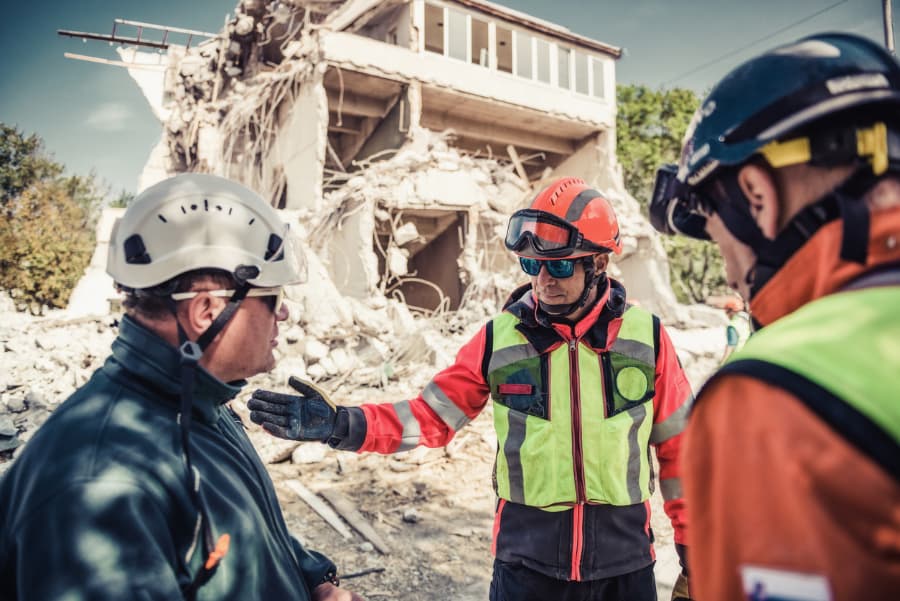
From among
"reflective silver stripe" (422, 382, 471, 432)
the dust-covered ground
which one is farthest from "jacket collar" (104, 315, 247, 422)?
the dust-covered ground

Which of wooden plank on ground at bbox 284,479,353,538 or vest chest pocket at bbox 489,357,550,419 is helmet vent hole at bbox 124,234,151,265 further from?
wooden plank on ground at bbox 284,479,353,538

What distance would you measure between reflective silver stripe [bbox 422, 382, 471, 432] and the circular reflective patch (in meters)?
0.72

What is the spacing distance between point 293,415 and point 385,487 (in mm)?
4056

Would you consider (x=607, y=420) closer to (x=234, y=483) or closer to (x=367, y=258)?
(x=234, y=483)

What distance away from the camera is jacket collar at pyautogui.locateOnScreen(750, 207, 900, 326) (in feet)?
2.78

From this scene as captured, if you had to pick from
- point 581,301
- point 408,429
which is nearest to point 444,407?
point 408,429

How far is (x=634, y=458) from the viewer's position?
2227 mm

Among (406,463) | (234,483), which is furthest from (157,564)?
(406,463)

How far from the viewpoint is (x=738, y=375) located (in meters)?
0.76

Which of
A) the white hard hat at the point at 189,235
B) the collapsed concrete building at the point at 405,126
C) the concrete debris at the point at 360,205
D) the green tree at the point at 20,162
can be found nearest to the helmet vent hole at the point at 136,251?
the white hard hat at the point at 189,235

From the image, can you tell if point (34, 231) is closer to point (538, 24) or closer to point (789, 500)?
point (538, 24)

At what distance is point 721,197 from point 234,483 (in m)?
1.37

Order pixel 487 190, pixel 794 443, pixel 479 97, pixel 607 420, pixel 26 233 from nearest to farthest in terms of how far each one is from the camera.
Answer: pixel 794 443
pixel 607 420
pixel 487 190
pixel 479 97
pixel 26 233

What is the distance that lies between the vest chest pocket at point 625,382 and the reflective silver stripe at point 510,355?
0.99 ft
